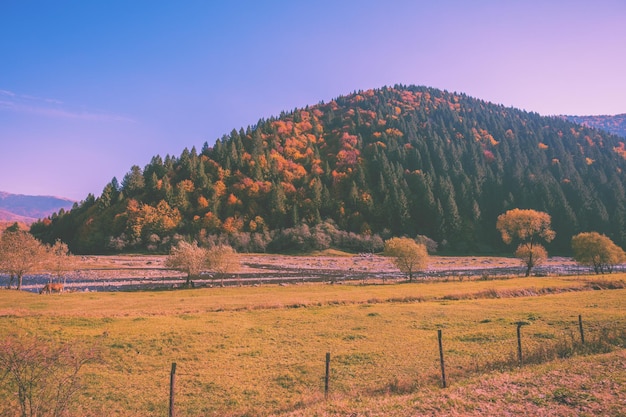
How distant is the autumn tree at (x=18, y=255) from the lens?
5978cm

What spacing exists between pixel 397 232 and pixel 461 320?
14458 cm

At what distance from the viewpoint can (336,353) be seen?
976 inches

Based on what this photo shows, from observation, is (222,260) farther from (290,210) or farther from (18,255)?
(290,210)

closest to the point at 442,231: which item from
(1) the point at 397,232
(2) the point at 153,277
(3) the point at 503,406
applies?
(1) the point at 397,232

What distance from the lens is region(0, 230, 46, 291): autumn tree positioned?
59781 mm

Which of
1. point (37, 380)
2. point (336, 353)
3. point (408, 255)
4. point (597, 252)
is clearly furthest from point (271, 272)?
point (597, 252)

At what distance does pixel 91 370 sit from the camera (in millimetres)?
21516

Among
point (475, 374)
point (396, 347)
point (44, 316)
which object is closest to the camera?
point (475, 374)

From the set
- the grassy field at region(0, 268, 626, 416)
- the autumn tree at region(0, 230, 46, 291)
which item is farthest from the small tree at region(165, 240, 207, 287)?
the autumn tree at region(0, 230, 46, 291)

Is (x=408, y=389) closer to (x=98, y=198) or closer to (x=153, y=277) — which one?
(x=153, y=277)

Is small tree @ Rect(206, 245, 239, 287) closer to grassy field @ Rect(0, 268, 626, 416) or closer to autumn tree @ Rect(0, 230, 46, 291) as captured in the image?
grassy field @ Rect(0, 268, 626, 416)

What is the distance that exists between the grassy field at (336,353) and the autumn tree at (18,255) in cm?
1532

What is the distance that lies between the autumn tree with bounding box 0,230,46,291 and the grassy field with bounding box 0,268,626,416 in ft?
50.3

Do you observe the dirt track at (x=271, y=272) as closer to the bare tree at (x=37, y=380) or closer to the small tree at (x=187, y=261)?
the small tree at (x=187, y=261)
